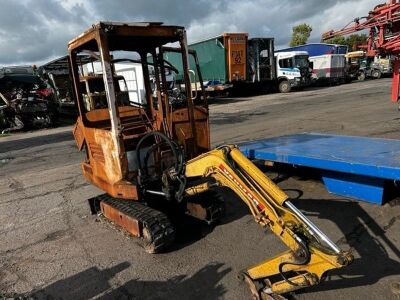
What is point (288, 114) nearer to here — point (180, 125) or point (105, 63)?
point (180, 125)

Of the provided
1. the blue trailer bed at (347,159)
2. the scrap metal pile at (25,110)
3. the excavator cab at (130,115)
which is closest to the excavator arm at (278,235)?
the excavator cab at (130,115)

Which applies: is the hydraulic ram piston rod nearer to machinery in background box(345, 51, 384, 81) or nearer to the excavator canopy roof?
the excavator canopy roof

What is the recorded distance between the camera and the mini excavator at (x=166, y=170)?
2.96 metres

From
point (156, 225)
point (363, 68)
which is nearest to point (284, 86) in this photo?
point (363, 68)

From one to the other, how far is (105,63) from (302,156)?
3.13 metres

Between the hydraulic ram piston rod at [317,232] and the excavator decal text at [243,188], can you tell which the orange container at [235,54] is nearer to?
the excavator decal text at [243,188]

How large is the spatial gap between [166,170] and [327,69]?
30.3 metres

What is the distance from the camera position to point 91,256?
4.25 m

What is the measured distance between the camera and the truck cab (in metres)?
27.2

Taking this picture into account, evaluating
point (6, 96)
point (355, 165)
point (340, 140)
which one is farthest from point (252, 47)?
point (355, 165)

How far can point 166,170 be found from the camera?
4336 millimetres

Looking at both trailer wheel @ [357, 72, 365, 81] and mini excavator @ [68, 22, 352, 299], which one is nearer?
mini excavator @ [68, 22, 352, 299]

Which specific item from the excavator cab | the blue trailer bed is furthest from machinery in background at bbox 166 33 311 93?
the excavator cab

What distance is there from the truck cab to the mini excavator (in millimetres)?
23108
